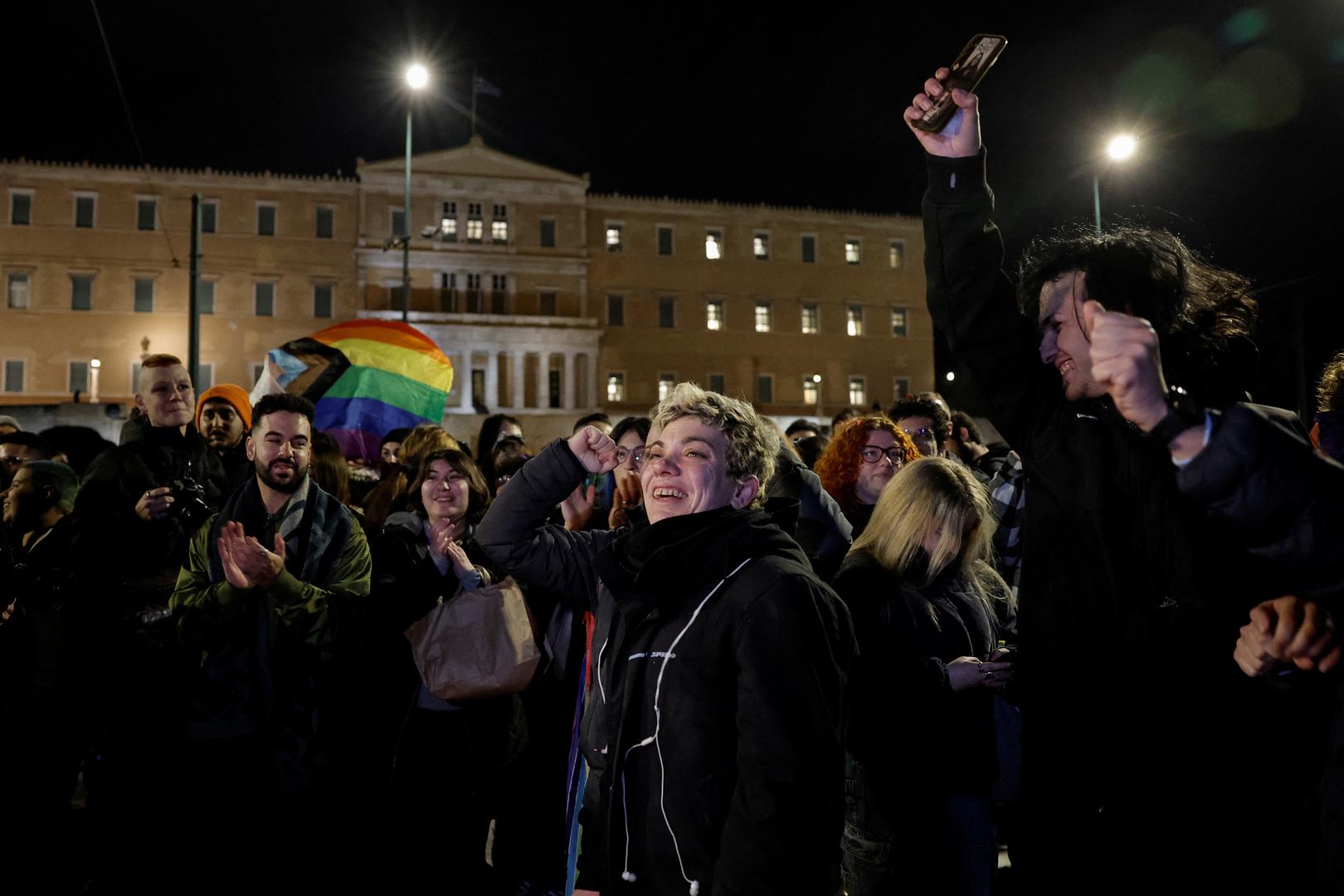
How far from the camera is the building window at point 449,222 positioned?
150ft

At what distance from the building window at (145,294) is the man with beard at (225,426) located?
143ft

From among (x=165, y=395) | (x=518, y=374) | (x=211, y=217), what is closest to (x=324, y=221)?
(x=211, y=217)

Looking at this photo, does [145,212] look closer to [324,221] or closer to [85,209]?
[85,209]

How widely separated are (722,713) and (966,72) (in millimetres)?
1612

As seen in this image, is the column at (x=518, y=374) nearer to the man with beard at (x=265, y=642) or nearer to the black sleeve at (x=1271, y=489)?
the man with beard at (x=265, y=642)

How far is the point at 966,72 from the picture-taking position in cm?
203

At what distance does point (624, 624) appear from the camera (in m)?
2.43

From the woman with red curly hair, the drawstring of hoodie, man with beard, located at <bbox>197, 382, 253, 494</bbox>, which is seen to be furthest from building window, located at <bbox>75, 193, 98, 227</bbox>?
the drawstring of hoodie

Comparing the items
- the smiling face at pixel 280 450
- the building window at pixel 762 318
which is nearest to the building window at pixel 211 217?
the building window at pixel 762 318

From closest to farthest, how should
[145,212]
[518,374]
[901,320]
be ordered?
[145,212], [518,374], [901,320]

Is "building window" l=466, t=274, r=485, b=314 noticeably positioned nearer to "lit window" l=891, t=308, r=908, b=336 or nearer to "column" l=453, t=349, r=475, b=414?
"column" l=453, t=349, r=475, b=414

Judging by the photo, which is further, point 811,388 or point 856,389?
point 856,389

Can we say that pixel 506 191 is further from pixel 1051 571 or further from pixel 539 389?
pixel 1051 571

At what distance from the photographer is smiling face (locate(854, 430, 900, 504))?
459 cm
